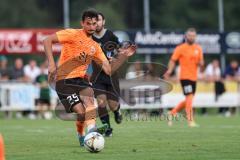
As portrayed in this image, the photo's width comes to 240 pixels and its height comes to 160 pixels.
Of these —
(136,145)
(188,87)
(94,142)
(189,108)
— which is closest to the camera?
(94,142)

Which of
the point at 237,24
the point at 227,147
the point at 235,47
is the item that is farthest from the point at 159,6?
the point at 227,147

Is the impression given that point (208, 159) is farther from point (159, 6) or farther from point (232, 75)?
point (159, 6)

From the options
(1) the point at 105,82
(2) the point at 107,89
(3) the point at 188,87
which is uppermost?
(1) the point at 105,82

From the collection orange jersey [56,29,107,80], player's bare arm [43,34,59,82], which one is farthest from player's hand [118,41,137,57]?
player's bare arm [43,34,59,82]

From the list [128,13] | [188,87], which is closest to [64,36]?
[188,87]

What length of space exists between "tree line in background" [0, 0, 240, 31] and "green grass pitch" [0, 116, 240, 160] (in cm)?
4377

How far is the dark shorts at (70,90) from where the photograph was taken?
1298 cm

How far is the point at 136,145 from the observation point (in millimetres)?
13680

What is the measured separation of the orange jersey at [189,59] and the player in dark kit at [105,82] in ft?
13.8

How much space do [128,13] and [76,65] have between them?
51529 mm

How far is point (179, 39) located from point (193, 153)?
72.7 ft

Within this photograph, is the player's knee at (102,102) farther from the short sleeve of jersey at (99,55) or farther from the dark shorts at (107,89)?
the short sleeve of jersey at (99,55)

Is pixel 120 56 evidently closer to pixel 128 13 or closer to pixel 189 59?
pixel 189 59

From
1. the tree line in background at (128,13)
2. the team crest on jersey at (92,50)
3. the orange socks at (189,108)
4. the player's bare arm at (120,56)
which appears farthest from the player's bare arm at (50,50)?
the tree line in background at (128,13)
